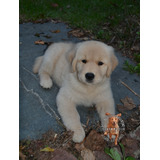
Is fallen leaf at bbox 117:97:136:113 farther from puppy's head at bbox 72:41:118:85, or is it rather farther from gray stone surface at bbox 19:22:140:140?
puppy's head at bbox 72:41:118:85

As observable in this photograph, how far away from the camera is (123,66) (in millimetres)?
3988

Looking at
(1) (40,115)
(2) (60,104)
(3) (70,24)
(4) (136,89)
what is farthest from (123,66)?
(3) (70,24)

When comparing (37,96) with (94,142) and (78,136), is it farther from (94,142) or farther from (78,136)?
(94,142)

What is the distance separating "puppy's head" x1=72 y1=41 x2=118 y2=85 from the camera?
8.18 feet

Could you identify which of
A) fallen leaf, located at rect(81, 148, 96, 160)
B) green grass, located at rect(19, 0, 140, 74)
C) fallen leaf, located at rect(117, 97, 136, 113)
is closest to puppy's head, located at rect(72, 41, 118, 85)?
fallen leaf, located at rect(117, 97, 136, 113)

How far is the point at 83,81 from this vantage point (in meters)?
2.56

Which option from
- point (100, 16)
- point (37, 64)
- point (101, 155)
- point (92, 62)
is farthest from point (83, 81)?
point (100, 16)

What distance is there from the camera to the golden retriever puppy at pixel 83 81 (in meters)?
2.50

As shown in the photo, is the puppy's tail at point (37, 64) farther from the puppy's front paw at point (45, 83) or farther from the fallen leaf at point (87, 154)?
the fallen leaf at point (87, 154)

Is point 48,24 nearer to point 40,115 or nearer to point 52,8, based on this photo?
point 52,8

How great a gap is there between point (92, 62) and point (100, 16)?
3824mm

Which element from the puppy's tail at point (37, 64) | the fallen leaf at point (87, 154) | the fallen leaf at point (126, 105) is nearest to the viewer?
the fallen leaf at point (87, 154)

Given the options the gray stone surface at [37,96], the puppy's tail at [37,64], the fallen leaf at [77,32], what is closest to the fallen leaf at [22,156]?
the gray stone surface at [37,96]

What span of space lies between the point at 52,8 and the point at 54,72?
370 centimetres
